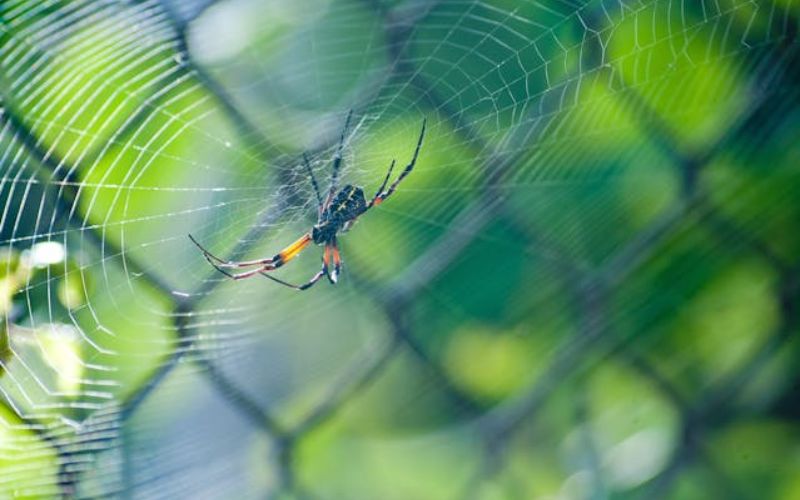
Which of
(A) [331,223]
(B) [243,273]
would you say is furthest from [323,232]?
(B) [243,273]

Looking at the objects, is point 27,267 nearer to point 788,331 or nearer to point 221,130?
point 221,130

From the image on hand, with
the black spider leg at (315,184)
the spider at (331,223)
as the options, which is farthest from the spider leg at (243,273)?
the black spider leg at (315,184)

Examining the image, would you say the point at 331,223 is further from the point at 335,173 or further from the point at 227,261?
the point at 227,261

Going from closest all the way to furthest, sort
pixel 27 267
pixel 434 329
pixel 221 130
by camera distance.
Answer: pixel 27 267 < pixel 221 130 < pixel 434 329

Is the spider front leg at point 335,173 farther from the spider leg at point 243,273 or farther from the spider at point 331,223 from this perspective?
the spider leg at point 243,273

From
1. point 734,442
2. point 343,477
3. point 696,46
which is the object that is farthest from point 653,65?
point 343,477
